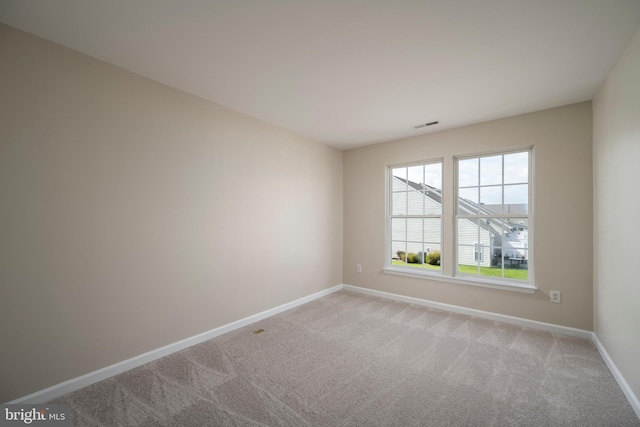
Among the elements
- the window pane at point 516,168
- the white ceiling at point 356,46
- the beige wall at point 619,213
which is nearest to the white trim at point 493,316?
the beige wall at point 619,213

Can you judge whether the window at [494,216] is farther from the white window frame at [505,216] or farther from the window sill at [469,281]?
the window sill at [469,281]

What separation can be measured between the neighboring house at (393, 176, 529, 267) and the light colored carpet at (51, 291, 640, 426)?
0.89 m

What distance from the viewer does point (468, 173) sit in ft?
12.4

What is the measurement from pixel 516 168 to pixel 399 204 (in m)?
1.60

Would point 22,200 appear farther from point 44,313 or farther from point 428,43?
point 428,43

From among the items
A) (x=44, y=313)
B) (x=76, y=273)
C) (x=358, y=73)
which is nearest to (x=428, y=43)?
(x=358, y=73)

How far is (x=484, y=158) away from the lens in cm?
366

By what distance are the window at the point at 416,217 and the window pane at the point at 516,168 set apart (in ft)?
2.65

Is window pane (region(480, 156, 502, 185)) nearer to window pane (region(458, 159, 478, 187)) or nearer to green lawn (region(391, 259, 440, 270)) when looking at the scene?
window pane (region(458, 159, 478, 187))

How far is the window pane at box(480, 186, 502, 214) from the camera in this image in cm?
353

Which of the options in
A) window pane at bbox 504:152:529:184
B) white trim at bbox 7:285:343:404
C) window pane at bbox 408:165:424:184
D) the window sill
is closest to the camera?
white trim at bbox 7:285:343:404

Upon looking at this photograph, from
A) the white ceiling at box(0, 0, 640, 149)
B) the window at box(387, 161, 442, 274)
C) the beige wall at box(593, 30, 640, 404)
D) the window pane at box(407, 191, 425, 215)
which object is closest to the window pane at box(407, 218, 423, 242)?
the window at box(387, 161, 442, 274)

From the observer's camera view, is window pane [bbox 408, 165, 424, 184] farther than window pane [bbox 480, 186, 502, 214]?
Yes

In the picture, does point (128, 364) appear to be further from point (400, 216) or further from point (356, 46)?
point (400, 216)
